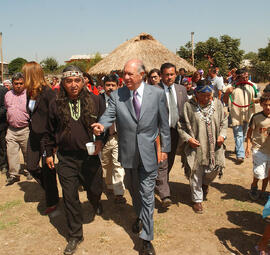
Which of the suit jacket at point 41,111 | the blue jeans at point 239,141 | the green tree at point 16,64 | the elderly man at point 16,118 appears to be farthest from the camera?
the green tree at point 16,64

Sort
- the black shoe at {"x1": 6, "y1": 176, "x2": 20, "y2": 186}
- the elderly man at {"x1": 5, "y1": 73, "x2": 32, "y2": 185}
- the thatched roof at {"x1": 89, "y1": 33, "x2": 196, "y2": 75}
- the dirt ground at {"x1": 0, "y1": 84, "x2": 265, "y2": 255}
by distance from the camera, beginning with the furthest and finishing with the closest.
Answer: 1. the thatched roof at {"x1": 89, "y1": 33, "x2": 196, "y2": 75}
2. the black shoe at {"x1": 6, "y1": 176, "x2": 20, "y2": 186}
3. the elderly man at {"x1": 5, "y1": 73, "x2": 32, "y2": 185}
4. the dirt ground at {"x1": 0, "y1": 84, "x2": 265, "y2": 255}

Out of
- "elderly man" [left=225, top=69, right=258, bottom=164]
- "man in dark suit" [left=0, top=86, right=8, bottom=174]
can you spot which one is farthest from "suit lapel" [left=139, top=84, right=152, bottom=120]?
"man in dark suit" [left=0, top=86, right=8, bottom=174]

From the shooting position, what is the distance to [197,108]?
3.93 meters

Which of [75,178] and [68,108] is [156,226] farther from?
[68,108]

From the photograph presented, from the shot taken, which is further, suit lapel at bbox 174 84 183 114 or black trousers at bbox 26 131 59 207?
suit lapel at bbox 174 84 183 114

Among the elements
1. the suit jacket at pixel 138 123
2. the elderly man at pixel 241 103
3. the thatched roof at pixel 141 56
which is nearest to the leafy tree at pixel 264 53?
the thatched roof at pixel 141 56

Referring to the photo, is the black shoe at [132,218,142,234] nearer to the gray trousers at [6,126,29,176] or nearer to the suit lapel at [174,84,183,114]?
the suit lapel at [174,84,183,114]

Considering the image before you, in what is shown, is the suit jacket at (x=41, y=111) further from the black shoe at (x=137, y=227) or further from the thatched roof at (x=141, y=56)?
the thatched roof at (x=141, y=56)

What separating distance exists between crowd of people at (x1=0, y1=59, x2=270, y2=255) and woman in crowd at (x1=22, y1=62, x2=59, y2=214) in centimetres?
1

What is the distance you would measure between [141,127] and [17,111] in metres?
3.17

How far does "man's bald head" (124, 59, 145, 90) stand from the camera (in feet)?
9.98

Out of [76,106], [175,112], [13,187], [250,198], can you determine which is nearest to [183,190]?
[250,198]

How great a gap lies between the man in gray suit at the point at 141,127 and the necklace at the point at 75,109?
1.10ft

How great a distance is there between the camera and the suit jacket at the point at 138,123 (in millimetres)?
3121
